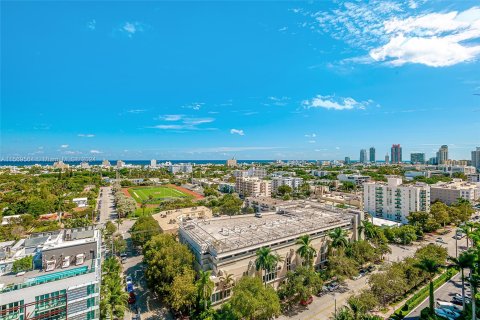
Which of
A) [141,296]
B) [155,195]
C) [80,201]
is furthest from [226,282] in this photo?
[155,195]

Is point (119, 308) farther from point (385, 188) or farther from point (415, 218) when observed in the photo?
point (385, 188)

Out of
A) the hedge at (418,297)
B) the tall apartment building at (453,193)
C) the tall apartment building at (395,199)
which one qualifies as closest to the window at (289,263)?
the hedge at (418,297)

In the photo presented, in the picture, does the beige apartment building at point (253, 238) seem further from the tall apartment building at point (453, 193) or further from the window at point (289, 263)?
the tall apartment building at point (453, 193)

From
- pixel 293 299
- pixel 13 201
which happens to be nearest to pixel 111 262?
pixel 293 299

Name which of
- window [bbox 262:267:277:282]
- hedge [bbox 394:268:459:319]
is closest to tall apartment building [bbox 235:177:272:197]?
hedge [bbox 394:268:459:319]

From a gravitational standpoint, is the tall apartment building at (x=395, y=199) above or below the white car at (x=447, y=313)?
above
